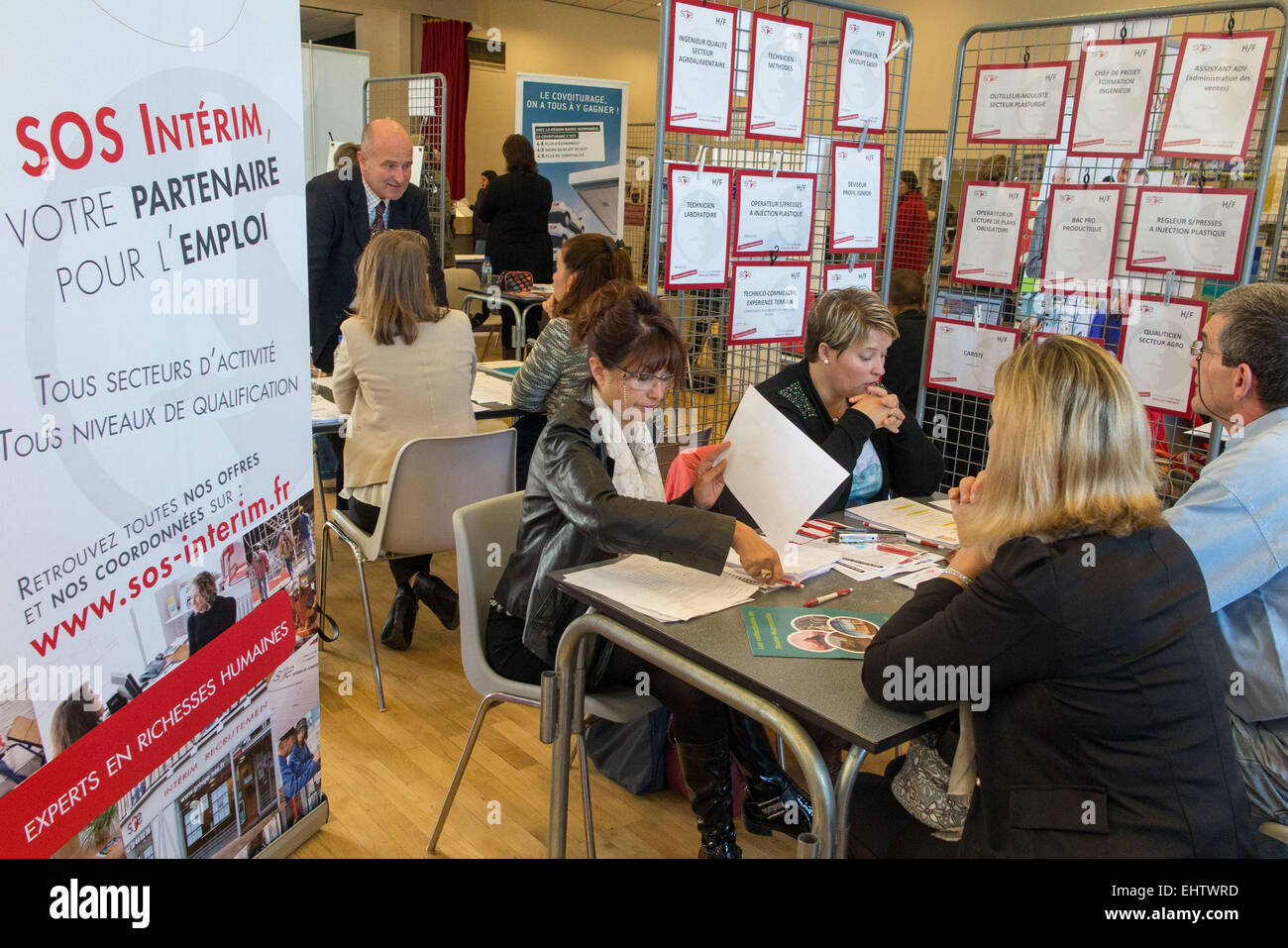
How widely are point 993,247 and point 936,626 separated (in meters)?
1.95

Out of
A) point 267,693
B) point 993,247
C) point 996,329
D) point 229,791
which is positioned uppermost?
point 993,247

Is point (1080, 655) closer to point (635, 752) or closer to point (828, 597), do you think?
point (828, 597)

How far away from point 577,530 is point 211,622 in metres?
0.73

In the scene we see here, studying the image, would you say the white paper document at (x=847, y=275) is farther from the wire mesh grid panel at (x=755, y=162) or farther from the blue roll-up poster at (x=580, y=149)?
the blue roll-up poster at (x=580, y=149)

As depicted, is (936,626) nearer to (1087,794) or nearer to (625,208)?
(1087,794)

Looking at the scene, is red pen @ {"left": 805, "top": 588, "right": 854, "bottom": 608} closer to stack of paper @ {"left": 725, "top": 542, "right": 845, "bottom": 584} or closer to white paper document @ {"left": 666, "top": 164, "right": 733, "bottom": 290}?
stack of paper @ {"left": 725, "top": 542, "right": 845, "bottom": 584}

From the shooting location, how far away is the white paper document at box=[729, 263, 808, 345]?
2805 millimetres

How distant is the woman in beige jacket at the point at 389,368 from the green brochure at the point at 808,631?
1697 millimetres

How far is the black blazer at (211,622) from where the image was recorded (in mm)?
1838

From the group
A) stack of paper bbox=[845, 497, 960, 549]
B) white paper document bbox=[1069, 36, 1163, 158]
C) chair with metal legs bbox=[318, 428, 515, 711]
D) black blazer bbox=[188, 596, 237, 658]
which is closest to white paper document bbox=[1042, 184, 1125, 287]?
white paper document bbox=[1069, 36, 1163, 158]

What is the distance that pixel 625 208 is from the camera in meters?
9.80

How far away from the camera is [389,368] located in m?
3.18
